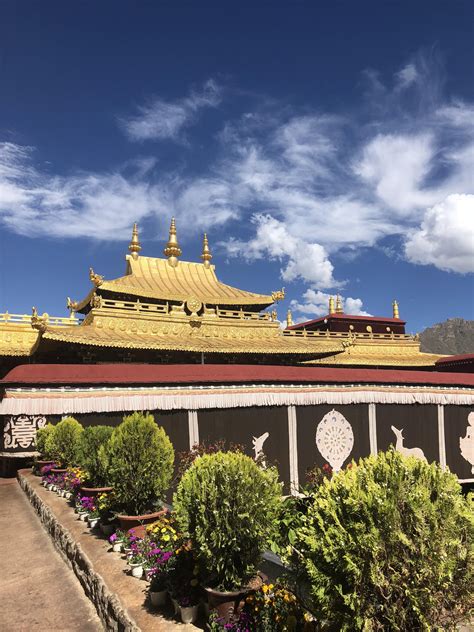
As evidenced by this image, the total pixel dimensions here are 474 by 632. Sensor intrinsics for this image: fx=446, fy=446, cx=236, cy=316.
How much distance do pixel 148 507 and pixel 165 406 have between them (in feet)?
21.8

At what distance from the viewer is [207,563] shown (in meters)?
4.49

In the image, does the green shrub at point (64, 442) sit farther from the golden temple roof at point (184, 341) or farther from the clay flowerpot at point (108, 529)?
the clay flowerpot at point (108, 529)

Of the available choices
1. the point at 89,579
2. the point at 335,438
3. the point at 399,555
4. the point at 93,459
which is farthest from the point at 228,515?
the point at 335,438

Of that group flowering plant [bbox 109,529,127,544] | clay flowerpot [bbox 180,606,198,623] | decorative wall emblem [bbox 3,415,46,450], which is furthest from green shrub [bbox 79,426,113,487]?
clay flowerpot [bbox 180,606,198,623]

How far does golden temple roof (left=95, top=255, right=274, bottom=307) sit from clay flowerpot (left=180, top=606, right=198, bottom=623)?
1860cm

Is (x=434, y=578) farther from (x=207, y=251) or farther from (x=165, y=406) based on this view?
(x=207, y=251)

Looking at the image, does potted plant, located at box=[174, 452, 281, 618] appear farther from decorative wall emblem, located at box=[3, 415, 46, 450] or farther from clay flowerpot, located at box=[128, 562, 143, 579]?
decorative wall emblem, located at box=[3, 415, 46, 450]

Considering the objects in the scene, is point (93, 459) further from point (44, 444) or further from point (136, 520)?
point (44, 444)

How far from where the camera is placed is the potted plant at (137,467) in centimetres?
712

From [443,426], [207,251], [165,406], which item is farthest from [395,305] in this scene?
[165,406]

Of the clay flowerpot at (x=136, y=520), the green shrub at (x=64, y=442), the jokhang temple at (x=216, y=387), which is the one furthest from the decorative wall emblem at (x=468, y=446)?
the clay flowerpot at (x=136, y=520)

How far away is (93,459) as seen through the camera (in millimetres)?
9797

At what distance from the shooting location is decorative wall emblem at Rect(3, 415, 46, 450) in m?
14.3

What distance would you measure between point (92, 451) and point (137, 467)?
3653mm
